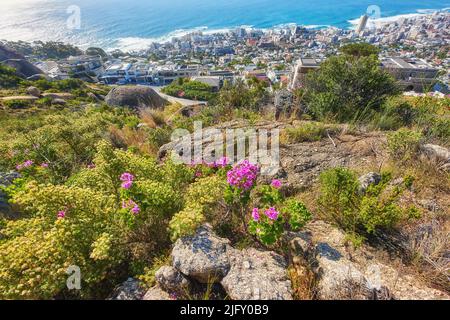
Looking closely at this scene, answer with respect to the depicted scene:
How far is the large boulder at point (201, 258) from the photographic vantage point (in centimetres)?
210

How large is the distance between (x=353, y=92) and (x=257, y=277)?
214 inches

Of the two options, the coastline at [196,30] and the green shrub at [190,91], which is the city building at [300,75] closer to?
the green shrub at [190,91]

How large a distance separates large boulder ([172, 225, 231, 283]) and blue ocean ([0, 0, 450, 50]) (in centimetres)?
8524

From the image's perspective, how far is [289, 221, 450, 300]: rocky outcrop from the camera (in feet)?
6.48

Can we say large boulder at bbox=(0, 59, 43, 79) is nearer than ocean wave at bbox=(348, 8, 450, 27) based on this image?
Yes

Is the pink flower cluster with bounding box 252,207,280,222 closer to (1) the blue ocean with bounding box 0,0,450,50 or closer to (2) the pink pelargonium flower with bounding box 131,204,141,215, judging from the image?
(2) the pink pelargonium flower with bounding box 131,204,141,215

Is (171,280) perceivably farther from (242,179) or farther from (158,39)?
(158,39)

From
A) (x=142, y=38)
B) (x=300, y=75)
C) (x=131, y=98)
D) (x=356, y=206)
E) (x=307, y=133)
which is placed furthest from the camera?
(x=142, y=38)

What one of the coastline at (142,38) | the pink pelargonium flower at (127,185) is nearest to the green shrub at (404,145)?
the pink pelargonium flower at (127,185)

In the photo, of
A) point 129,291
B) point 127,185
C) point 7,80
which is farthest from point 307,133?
point 7,80

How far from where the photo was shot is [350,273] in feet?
6.81

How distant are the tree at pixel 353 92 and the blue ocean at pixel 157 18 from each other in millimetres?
82248

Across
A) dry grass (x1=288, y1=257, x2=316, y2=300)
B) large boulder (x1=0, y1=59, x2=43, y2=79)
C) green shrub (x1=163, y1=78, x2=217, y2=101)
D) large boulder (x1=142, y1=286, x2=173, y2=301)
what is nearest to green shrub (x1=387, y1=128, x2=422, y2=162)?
dry grass (x1=288, y1=257, x2=316, y2=300)

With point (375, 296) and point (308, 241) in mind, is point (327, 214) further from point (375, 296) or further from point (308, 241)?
point (375, 296)
